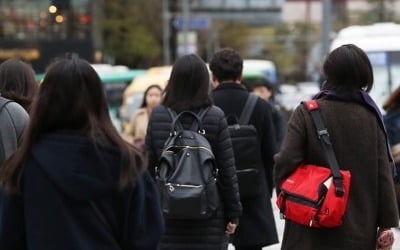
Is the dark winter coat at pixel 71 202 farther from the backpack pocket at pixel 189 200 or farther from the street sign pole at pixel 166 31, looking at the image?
the street sign pole at pixel 166 31

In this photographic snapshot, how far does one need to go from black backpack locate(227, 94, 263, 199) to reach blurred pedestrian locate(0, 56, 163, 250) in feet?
7.66

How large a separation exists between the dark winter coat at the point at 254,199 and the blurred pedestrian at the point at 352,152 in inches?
59.9

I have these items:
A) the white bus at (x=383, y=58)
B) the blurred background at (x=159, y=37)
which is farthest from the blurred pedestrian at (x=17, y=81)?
the white bus at (x=383, y=58)

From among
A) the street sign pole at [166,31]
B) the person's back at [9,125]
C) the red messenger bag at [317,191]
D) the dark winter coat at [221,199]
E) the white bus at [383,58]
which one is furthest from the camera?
the street sign pole at [166,31]

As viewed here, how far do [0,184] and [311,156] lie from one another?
157 cm

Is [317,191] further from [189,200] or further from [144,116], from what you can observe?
[144,116]

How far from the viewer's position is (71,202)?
308 cm

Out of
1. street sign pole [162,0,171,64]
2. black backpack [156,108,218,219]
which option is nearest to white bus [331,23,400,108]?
black backpack [156,108,218,219]

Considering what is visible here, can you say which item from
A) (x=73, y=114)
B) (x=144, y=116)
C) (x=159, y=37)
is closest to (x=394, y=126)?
(x=73, y=114)

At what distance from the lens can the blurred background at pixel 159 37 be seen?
1337 centimetres

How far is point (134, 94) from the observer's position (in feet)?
54.1

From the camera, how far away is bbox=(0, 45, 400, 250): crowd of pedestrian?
3.08 metres

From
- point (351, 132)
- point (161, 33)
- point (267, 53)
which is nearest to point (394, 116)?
point (351, 132)

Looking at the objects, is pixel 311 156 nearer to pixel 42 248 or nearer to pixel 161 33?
pixel 42 248
